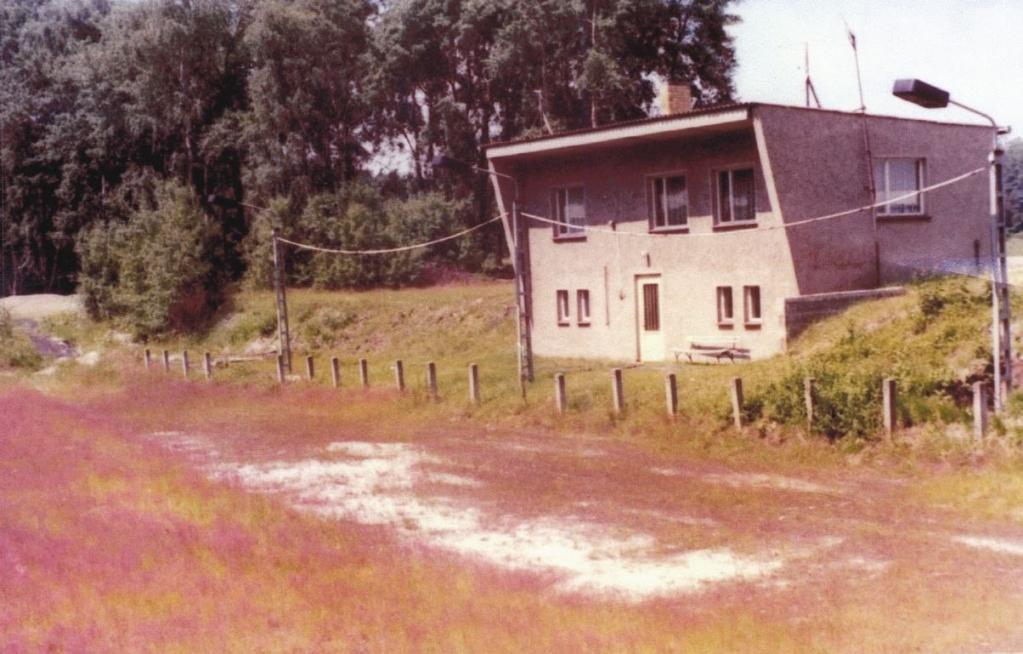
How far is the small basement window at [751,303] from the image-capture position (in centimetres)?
2250

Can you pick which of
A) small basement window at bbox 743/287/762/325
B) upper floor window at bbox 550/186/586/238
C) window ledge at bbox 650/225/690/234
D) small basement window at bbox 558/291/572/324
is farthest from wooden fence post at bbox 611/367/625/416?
small basement window at bbox 558/291/572/324

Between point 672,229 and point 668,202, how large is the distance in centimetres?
74

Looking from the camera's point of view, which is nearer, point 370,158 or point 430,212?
point 430,212

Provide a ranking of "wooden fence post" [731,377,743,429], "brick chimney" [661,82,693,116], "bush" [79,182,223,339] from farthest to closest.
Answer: "bush" [79,182,223,339]
"brick chimney" [661,82,693,116]
"wooden fence post" [731,377,743,429]

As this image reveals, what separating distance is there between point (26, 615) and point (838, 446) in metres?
10.5

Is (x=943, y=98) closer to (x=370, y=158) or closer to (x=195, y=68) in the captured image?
(x=195, y=68)

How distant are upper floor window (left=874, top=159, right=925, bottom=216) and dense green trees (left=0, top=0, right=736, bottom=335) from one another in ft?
69.5

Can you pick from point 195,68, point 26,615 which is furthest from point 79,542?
point 195,68

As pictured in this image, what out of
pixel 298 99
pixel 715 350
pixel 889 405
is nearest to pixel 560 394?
pixel 715 350

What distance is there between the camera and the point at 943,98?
1297cm

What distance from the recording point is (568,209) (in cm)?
2694

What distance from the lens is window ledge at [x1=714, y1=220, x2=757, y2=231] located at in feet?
73.8

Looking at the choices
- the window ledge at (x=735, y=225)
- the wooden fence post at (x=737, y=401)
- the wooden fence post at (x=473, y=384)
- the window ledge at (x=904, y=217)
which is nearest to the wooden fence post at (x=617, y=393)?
the wooden fence post at (x=737, y=401)

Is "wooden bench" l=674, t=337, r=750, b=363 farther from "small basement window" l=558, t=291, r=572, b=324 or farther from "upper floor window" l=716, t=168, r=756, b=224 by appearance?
"small basement window" l=558, t=291, r=572, b=324
